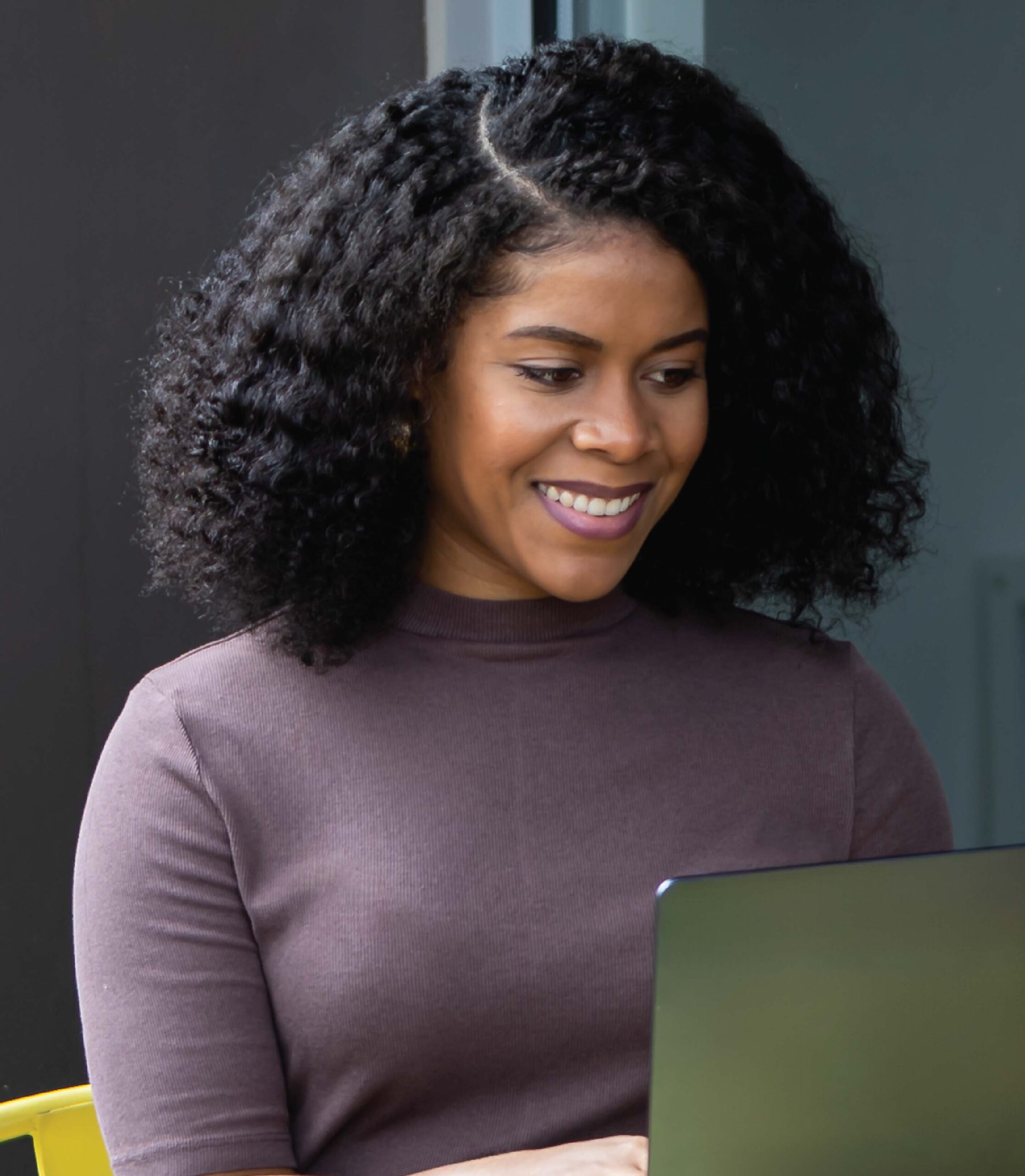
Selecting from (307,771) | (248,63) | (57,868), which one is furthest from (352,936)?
(248,63)

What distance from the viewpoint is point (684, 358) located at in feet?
3.60

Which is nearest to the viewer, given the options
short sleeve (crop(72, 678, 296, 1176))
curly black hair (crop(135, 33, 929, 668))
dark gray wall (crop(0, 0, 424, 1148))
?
short sleeve (crop(72, 678, 296, 1176))

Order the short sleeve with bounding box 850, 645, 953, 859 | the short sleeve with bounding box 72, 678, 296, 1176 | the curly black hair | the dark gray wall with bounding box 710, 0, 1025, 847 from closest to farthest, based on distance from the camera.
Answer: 1. the short sleeve with bounding box 72, 678, 296, 1176
2. the curly black hair
3. the short sleeve with bounding box 850, 645, 953, 859
4. the dark gray wall with bounding box 710, 0, 1025, 847

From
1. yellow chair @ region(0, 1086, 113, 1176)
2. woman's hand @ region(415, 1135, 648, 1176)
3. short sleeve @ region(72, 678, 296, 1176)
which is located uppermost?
short sleeve @ region(72, 678, 296, 1176)

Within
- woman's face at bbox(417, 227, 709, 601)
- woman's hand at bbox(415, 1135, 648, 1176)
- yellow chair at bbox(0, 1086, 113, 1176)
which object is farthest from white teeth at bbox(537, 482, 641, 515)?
yellow chair at bbox(0, 1086, 113, 1176)

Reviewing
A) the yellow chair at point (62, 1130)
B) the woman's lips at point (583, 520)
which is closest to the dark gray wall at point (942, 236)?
the woman's lips at point (583, 520)

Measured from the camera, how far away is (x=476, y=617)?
1.18m

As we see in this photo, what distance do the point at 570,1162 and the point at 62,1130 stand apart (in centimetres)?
56

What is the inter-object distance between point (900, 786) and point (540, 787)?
0.33 m

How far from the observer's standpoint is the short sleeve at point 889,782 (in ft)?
4.01

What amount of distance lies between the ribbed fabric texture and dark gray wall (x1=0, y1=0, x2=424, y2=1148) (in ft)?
1.54

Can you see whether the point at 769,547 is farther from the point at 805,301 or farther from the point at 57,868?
the point at 57,868

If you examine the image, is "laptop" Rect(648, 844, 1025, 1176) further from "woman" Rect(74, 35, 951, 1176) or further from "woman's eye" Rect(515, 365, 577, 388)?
"woman's eye" Rect(515, 365, 577, 388)

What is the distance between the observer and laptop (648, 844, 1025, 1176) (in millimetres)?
647
